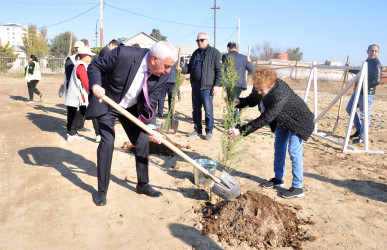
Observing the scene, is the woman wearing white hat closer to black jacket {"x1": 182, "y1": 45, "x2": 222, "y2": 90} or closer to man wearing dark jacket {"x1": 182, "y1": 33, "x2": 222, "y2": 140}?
man wearing dark jacket {"x1": 182, "y1": 33, "x2": 222, "y2": 140}

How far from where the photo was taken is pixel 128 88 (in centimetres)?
349

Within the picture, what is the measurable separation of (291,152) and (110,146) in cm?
240

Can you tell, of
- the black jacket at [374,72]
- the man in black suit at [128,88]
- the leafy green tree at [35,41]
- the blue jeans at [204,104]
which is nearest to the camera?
the man in black suit at [128,88]

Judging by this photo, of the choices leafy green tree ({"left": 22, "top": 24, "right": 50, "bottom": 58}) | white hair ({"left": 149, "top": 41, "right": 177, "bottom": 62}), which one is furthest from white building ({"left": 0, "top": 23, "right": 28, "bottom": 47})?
white hair ({"left": 149, "top": 41, "right": 177, "bottom": 62})

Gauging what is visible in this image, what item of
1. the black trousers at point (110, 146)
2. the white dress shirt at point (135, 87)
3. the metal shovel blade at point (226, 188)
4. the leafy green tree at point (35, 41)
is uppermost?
the leafy green tree at point (35, 41)

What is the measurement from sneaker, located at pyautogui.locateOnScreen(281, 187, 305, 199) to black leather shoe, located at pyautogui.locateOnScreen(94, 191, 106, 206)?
2.39 m

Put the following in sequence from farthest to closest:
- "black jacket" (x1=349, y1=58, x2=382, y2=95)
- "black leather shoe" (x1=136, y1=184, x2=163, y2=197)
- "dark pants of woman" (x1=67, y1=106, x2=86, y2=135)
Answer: "black jacket" (x1=349, y1=58, x2=382, y2=95)
"dark pants of woman" (x1=67, y1=106, x2=86, y2=135)
"black leather shoe" (x1=136, y1=184, x2=163, y2=197)

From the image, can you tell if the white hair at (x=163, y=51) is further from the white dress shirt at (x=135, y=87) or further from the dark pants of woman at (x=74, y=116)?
the dark pants of woman at (x=74, y=116)

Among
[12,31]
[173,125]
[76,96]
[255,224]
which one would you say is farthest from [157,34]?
[255,224]

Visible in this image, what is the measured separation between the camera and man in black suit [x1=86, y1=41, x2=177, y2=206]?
10.7 ft

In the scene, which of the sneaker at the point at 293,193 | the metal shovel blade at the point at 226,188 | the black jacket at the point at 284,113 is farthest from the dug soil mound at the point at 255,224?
the black jacket at the point at 284,113

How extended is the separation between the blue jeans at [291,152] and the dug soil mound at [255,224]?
0.81 meters

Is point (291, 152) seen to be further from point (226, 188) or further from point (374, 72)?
point (374, 72)

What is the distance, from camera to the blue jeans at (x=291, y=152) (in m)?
4.09
